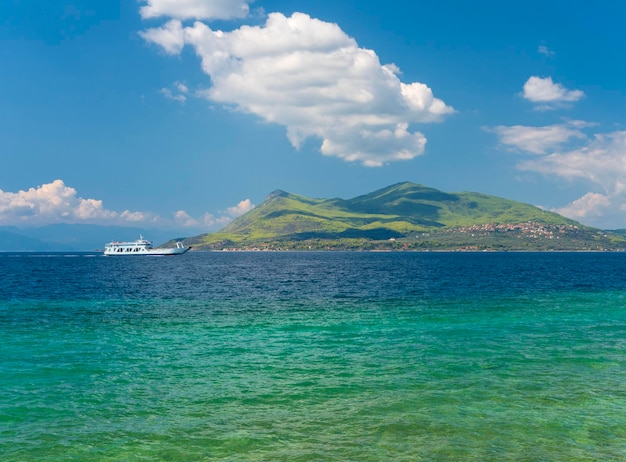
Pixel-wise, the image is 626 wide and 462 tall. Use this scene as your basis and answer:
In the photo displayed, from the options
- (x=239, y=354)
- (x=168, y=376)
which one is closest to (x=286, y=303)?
(x=239, y=354)

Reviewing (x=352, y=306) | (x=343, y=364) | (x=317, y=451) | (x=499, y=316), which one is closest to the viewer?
(x=317, y=451)

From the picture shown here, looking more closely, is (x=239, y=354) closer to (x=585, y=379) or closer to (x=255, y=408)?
(x=255, y=408)

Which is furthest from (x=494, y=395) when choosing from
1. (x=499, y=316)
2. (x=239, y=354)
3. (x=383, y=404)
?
(x=499, y=316)

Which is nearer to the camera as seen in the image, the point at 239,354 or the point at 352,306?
the point at 239,354

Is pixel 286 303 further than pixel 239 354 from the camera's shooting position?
Yes

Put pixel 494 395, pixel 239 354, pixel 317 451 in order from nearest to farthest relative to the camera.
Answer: pixel 317 451, pixel 494 395, pixel 239 354

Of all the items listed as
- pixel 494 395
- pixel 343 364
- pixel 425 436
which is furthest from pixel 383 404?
pixel 343 364

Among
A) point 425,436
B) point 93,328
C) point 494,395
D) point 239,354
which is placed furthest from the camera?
point 93,328

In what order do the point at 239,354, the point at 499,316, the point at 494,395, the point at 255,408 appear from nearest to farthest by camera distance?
the point at 255,408, the point at 494,395, the point at 239,354, the point at 499,316

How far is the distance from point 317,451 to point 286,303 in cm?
6080

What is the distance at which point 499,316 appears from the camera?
65.6 m

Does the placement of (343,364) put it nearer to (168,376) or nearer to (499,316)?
(168,376)

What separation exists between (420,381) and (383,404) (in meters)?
6.00

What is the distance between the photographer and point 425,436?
23438mm
